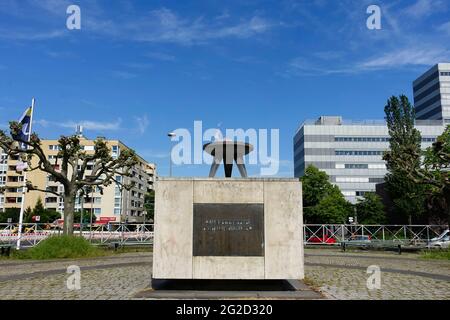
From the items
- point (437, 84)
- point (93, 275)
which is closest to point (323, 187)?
point (93, 275)

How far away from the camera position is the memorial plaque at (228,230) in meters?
10.2

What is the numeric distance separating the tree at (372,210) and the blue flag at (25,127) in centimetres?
4049

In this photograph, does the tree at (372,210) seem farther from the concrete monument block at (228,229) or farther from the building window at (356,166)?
the concrete monument block at (228,229)

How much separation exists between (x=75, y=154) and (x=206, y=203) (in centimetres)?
1694

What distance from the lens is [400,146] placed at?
4516 cm

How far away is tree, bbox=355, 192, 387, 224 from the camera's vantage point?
167 feet

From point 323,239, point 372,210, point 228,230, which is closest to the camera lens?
point 228,230

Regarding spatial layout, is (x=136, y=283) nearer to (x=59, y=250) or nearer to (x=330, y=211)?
(x=59, y=250)

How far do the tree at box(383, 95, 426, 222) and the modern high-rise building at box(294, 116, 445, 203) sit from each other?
3654 cm

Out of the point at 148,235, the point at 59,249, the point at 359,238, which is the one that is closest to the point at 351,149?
the point at 359,238

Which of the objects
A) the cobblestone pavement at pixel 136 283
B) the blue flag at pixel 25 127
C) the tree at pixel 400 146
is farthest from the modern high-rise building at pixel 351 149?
the cobblestone pavement at pixel 136 283

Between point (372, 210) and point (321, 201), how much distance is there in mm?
6336

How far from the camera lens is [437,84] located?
361 ft

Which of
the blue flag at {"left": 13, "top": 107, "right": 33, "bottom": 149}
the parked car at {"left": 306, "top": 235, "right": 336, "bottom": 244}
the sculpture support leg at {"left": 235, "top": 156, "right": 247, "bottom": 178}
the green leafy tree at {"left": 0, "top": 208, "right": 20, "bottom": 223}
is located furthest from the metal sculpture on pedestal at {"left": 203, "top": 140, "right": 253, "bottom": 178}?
the green leafy tree at {"left": 0, "top": 208, "right": 20, "bottom": 223}
